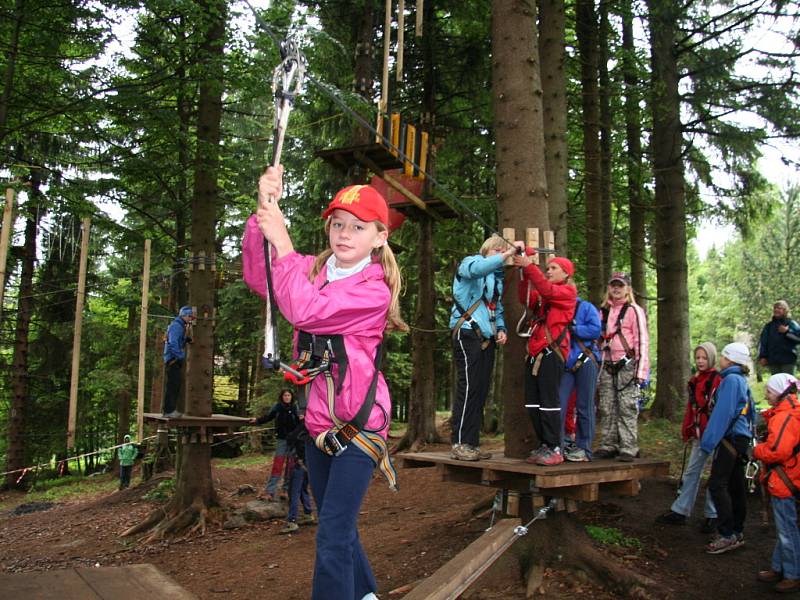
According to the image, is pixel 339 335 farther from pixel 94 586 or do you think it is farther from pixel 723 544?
pixel 723 544

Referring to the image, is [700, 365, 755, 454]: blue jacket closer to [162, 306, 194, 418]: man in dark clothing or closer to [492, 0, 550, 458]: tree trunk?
[492, 0, 550, 458]: tree trunk

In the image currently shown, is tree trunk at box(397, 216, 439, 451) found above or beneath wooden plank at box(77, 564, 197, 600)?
above

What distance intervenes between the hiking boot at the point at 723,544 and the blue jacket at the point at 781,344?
4570 millimetres

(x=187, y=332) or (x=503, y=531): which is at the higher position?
(x=187, y=332)

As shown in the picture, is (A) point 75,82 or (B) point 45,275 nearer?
(A) point 75,82

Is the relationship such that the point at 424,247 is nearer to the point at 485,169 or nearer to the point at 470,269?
the point at 485,169

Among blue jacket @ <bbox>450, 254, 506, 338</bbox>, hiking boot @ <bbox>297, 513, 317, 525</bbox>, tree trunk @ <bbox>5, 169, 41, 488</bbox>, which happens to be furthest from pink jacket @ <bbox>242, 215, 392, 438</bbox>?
tree trunk @ <bbox>5, 169, 41, 488</bbox>

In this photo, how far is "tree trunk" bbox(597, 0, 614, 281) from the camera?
44.4 feet

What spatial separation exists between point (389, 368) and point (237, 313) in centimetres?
669

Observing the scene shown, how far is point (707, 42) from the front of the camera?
14.7 metres

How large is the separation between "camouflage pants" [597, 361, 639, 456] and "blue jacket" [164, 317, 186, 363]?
7.95 meters

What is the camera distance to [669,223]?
48.4 ft

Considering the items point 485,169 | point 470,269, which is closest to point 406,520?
point 470,269

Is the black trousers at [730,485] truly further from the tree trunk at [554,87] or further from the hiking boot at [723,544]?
the tree trunk at [554,87]
